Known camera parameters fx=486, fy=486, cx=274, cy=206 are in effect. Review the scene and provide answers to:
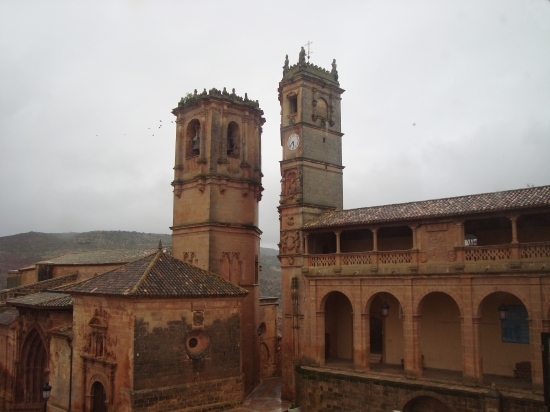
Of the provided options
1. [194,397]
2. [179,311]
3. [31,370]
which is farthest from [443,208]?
[31,370]

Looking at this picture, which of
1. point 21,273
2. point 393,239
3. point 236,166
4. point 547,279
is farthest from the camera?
point 21,273

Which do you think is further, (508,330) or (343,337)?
(343,337)

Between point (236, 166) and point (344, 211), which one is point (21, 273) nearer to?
point (236, 166)

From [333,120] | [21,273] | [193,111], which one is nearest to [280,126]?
[333,120]

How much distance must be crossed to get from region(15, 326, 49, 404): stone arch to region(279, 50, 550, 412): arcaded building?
14404mm

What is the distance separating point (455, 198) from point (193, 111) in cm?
1492

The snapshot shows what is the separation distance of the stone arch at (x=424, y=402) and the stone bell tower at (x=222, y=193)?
29.9ft

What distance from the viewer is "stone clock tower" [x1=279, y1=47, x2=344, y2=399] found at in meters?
23.6

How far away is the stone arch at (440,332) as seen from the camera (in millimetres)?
21047

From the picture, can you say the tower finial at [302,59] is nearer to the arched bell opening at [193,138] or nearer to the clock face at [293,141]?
the clock face at [293,141]

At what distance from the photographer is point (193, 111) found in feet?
90.0

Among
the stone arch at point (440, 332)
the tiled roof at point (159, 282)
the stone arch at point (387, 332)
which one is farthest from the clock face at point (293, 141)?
the stone arch at point (440, 332)

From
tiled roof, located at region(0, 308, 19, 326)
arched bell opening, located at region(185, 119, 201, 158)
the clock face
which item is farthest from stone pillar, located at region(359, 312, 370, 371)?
tiled roof, located at region(0, 308, 19, 326)

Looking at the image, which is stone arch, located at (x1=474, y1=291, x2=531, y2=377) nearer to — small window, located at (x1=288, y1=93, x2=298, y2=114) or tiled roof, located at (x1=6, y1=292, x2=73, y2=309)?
small window, located at (x1=288, y1=93, x2=298, y2=114)
